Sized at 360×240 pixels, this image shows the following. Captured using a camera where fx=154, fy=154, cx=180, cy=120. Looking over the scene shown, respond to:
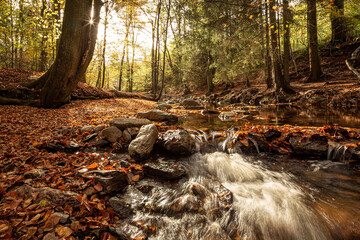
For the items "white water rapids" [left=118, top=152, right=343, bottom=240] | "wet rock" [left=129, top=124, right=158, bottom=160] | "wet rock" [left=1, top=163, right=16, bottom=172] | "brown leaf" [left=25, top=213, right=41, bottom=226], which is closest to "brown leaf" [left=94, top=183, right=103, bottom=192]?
"white water rapids" [left=118, top=152, right=343, bottom=240]

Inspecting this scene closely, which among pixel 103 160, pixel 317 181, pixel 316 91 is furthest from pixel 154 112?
pixel 316 91

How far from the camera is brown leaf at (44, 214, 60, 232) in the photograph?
1.58 meters

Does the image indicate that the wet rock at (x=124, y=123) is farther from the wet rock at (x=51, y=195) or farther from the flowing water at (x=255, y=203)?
the wet rock at (x=51, y=195)

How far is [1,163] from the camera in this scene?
2467 mm

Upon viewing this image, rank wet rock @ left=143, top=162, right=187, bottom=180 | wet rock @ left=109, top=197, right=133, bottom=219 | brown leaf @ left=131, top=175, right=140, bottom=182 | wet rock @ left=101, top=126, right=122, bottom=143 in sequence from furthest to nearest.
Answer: wet rock @ left=101, top=126, right=122, bottom=143 < wet rock @ left=143, top=162, right=187, bottom=180 < brown leaf @ left=131, top=175, right=140, bottom=182 < wet rock @ left=109, top=197, right=133, bottom=219

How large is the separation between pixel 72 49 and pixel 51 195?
5.45m

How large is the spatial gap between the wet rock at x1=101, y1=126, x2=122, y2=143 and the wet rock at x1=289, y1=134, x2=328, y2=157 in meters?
4.45

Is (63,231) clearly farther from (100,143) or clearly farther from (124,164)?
(100,143)

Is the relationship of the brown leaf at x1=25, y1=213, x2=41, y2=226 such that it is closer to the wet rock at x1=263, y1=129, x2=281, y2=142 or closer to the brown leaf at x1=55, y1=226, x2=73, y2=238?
the brown leaf at x1=55, y1=226, x2=73, y2=238

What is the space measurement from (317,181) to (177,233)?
2838 millimetres

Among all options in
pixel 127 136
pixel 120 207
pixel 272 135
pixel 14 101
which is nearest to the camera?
pixel 120 207

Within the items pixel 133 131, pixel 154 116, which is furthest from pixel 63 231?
pixel 154 116

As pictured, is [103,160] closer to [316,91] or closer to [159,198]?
[159,198]

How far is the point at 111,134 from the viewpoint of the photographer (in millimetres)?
3984
